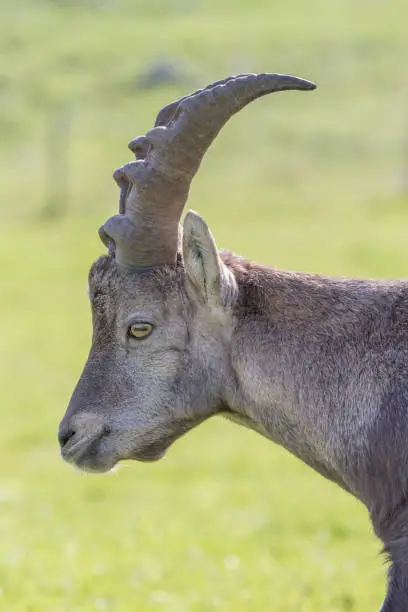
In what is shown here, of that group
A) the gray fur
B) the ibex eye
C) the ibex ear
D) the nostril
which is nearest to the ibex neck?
the gray fur

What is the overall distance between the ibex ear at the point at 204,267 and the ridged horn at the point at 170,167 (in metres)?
0.28

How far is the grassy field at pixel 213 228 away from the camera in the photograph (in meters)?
9.75

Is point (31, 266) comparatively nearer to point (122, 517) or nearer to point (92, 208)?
point (92, 208)

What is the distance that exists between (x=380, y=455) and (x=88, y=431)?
65.8 inches

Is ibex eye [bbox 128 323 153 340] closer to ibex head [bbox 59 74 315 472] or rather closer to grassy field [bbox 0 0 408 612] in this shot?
ibex head [bbox 59 74 315 472]

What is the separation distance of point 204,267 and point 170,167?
588mm

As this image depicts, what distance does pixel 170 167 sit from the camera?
657 cm

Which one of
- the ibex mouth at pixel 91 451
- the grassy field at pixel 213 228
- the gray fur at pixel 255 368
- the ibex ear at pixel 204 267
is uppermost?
the ibex ear at pixel 204 267

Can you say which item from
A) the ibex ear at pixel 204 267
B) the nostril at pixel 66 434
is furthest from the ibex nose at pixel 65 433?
the ibex ear at pixel 204 267

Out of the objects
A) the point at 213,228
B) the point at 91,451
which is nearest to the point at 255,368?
the point at 91,451

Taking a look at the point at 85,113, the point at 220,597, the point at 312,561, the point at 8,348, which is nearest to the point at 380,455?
the point at 220,597

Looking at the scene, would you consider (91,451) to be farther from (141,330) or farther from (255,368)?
(255,368)

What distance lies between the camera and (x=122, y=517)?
46.3ft

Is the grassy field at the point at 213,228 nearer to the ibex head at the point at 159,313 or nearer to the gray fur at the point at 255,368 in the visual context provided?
the ibex head at the point at 159,313
